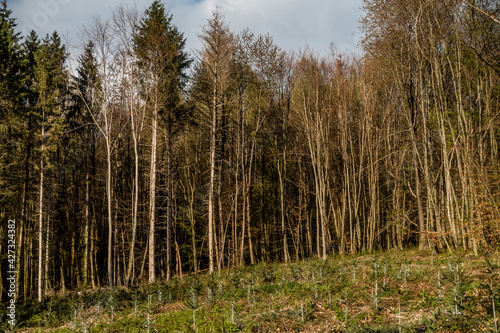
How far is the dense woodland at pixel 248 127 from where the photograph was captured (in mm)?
10570

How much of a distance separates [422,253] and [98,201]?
20.0m

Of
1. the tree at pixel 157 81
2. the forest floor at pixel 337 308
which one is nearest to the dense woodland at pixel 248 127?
the tree at pixel 157 81

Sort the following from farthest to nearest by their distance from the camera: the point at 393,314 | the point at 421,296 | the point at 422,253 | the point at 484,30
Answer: the point at 422,253 < the point at 484,30 < the point at 421,296 < the point at 393,314

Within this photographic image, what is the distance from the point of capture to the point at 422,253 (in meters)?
11.6

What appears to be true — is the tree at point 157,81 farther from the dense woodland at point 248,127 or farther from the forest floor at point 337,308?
the forest floor at point 337,308

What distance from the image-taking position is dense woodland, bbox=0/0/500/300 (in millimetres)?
10570

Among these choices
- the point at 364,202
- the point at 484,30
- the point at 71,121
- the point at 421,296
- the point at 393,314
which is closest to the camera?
the point at 393,314

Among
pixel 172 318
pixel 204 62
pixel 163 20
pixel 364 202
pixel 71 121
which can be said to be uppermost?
pixel 163 20

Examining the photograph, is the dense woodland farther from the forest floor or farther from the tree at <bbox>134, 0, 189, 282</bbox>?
the forest floor

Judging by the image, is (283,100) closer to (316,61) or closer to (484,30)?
(316,61)

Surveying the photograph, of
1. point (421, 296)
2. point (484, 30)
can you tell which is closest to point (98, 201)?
point (421, 296)

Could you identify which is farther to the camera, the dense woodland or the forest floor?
the dense woodland

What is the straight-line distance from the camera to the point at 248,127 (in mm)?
19344

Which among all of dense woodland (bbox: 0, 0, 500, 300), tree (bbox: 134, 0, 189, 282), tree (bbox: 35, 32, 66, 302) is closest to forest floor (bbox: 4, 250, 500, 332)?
dense woodland (bbox: 0, 0, 500, 300)
